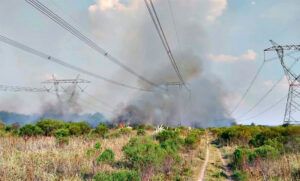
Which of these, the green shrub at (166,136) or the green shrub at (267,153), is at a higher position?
the green shrub at (166,136)

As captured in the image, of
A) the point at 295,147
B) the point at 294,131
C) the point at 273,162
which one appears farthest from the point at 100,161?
the point at 294,131

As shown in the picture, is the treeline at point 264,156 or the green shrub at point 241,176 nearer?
the green shrub at point 241,176

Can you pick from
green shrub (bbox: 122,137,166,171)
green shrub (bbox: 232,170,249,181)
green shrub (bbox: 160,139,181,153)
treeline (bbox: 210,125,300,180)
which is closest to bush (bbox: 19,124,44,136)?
green shrub (bbox: 160,139,181,153)

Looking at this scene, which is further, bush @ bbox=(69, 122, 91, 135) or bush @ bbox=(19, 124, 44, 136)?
bush @ bbox=(69, 122, 91, 135)

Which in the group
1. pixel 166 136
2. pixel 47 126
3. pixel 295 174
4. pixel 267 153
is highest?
pixel 47 126

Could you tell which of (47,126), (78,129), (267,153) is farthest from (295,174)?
(47,126)

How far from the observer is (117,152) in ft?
53.8

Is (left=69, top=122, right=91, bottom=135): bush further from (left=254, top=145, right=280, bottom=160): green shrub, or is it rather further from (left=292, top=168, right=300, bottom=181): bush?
(left=292, top=168, right=300, bottom=181): bush

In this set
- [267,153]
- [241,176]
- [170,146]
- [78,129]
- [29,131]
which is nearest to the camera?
[241,176]

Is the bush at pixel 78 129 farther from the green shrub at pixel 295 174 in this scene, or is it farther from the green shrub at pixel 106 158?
the green shrub at pixel 295 174

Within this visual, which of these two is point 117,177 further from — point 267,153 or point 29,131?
point 29,131

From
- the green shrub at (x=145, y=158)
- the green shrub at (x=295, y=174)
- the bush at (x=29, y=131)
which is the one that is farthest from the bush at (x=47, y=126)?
the green shrub at (x=295, y=174)

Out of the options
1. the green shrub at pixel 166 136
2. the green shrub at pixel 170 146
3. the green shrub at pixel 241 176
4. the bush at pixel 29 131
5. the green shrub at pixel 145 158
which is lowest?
the green shrub at pixel 241 176

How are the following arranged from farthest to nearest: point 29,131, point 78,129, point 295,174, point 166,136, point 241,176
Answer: point 78,129
point 29,131
point 166,136
point 241,176
point 295,174
